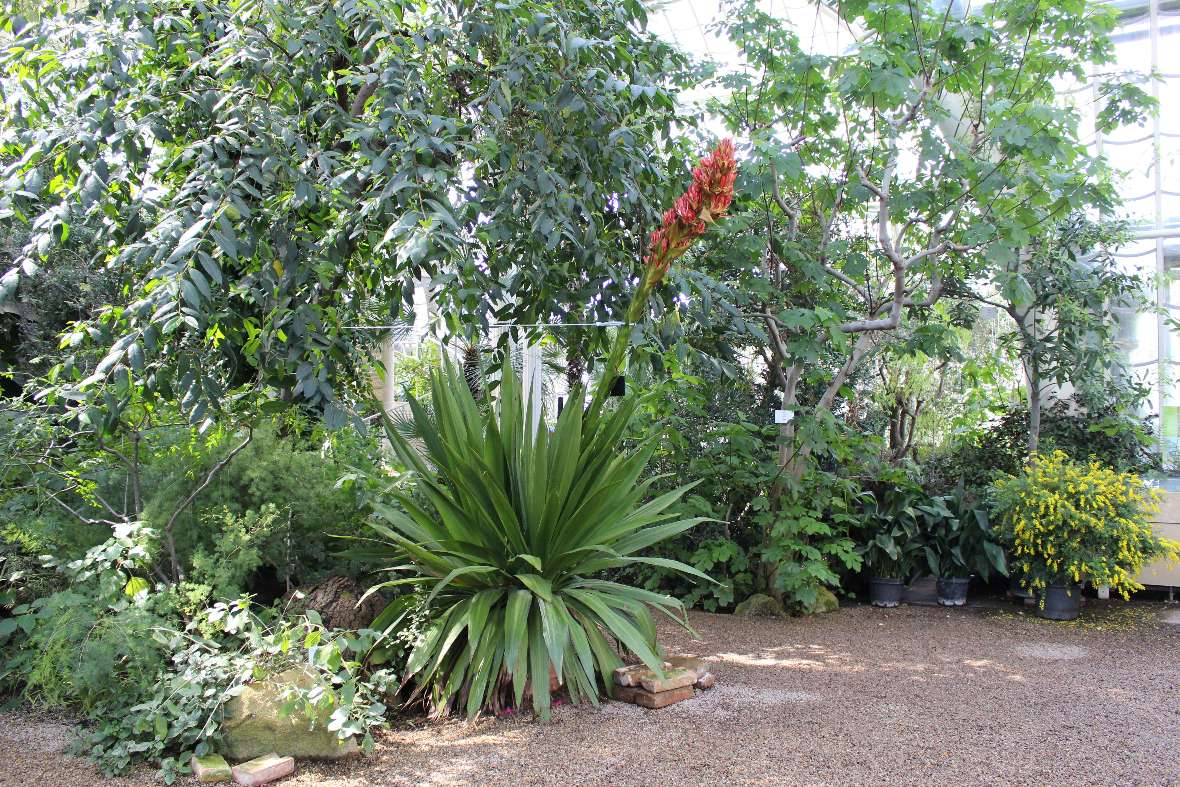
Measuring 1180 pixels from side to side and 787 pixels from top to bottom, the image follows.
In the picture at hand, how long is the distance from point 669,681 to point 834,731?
1.86 feet

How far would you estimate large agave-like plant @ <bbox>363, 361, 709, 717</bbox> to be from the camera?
2.82m

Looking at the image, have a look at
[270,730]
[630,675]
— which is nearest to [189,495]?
[270,730]

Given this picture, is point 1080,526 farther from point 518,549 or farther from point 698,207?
point 698,207

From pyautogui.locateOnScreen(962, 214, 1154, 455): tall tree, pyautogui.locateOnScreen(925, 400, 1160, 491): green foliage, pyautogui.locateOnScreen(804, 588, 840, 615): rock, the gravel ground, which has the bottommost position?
the gravel ground

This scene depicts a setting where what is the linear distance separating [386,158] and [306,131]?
30.2 inches

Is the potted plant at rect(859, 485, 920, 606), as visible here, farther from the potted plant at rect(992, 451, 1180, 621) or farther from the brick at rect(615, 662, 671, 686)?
the brick at rect(615, 662, 671, 686)

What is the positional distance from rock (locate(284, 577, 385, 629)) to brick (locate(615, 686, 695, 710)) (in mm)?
930

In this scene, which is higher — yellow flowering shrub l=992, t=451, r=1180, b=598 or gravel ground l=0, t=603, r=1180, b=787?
yellow flowering shrub l=992, t=451, r=1180, b=598

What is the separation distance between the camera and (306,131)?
3.34m

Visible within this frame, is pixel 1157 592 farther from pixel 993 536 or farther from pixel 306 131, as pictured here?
pixel 306 131

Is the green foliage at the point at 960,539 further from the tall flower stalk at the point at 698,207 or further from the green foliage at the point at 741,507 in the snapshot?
the tall flower stalk at the point at 698,207

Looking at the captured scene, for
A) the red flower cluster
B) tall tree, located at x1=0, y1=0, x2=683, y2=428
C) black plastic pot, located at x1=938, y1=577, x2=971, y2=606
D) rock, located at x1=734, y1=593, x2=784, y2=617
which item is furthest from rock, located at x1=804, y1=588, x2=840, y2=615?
the red flower cluster

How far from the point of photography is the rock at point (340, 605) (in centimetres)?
302

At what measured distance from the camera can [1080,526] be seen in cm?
449
